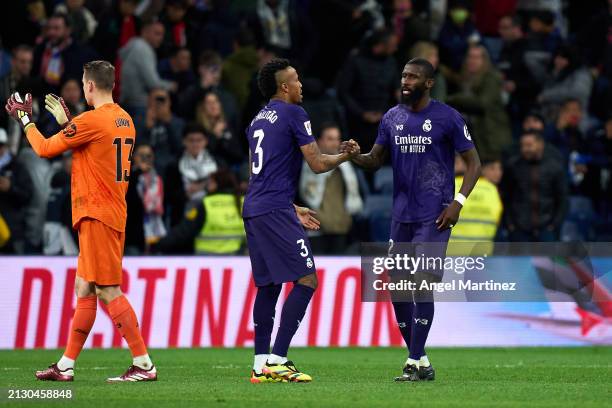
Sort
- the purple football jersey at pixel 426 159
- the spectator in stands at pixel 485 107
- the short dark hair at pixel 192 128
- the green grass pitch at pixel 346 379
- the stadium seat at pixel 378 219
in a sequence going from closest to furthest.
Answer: the green grass pitch at pixel 346 379 → the purple football jersey at pixel 426 159 → the short dark hair at pixel 192 128 → the stadium seat at pixel 378 219 → the spectator in stands at pixel 485 107

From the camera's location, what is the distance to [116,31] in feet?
73.3

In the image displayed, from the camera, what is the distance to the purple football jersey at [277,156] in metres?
11.6

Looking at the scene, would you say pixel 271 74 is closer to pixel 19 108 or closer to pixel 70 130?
pixel 70 130

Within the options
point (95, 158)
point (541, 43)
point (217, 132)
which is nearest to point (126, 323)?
point (95, 158)

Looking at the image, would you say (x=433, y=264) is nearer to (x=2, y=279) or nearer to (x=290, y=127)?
(x=290, y=127)

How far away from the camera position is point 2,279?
17062 millimetres

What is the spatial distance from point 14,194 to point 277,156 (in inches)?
309

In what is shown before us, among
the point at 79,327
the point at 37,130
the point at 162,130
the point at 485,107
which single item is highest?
the point at 485,107

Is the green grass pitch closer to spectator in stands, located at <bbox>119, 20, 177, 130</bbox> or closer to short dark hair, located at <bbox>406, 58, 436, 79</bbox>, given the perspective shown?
short dark hair, located at <bbox>406, 58, 436, 79</bbox>

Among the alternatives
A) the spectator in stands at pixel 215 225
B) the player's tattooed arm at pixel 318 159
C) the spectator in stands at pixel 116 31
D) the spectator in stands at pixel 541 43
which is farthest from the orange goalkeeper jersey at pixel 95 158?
the spectator in stands at pixel 541 43

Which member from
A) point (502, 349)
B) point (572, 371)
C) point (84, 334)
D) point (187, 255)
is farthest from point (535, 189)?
point (84, 334)

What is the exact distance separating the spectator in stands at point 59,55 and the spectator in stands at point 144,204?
7.88 feet

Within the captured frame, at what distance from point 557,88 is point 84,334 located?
496 inches

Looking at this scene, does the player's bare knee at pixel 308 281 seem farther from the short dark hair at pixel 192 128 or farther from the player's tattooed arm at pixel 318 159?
the short dark hair at pixel 192 128
